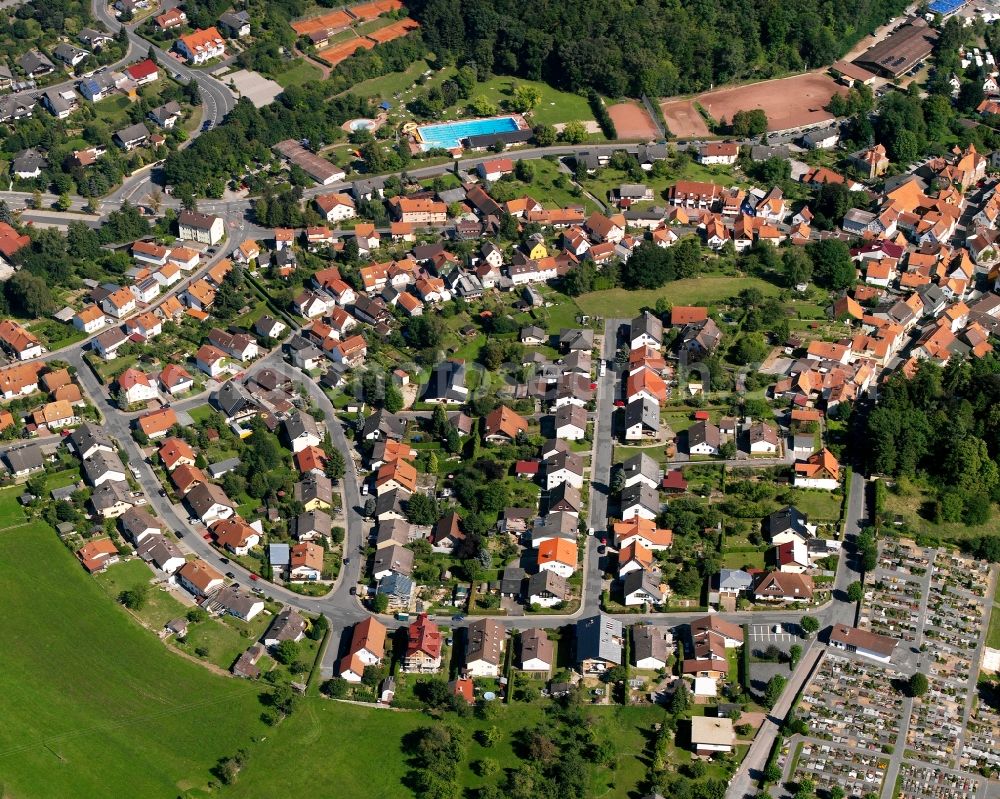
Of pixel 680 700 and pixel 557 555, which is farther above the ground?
pixel 557 555

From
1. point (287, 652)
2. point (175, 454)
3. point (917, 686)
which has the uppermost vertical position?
point (175, 454)

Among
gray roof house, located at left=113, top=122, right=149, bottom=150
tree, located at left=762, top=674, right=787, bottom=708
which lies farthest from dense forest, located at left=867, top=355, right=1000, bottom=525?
gray roof house, located at left=113, top=122, right=149, bottom=150

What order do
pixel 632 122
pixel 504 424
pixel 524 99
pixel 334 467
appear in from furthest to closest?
pixel 524 99, pixel 632 122, pixel 504 424, pixel 334 467

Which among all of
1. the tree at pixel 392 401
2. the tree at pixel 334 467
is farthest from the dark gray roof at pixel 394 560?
the tree at pixel 392 401

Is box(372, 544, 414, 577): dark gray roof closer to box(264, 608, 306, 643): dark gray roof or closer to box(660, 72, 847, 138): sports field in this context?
box(264, 608, 306, 643): dark gray roof

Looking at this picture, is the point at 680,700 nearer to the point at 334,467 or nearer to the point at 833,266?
the point at 334,467

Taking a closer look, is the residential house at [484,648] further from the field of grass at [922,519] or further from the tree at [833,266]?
the tree at [833,266]

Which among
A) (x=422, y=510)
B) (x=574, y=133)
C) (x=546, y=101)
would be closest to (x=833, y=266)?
(x=574, y=133)
